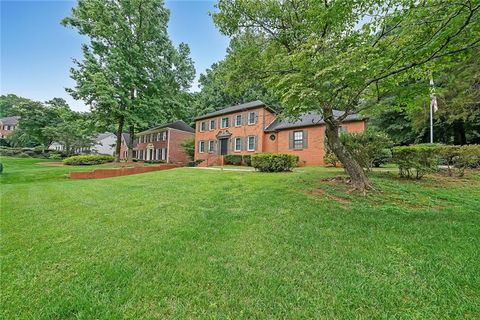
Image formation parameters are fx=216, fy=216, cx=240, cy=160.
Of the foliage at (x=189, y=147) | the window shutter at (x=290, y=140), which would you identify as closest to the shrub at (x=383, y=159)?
the window shutter at (x=290, y=140)

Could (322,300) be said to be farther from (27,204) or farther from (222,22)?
(222,22)

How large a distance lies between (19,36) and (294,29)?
30.2 feet

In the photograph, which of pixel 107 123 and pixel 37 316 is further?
pixel 107 123

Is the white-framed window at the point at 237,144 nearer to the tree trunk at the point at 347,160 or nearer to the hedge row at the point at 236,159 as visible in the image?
the hedge row at the point at 236,159

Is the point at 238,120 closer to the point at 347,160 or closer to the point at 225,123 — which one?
the point at 225,123

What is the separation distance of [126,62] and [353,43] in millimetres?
17793

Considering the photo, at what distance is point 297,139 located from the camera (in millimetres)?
17406

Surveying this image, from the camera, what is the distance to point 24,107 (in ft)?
84.2

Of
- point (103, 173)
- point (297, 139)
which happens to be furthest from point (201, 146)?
point (103, 173)

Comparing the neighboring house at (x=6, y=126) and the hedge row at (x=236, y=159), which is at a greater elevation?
the neighboring house at (x=6, y=126)

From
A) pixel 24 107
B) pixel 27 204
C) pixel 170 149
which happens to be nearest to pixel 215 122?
pixel 170 149

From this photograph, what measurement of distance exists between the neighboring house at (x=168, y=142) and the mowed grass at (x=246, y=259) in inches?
897

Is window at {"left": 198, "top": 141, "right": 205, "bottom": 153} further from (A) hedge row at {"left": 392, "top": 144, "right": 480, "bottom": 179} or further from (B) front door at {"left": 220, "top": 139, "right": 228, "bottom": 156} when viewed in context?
(A) hedge row at {"left": 392, "top": 144, "right": 480, "bottom": 179}

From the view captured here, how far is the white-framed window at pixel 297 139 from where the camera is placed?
56.4 feet
